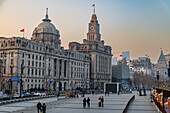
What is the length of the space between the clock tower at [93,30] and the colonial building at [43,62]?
70.0 ft

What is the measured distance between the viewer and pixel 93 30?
16338 centimetres

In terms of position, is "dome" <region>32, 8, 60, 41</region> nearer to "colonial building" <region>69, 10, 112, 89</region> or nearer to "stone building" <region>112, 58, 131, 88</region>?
"colonial building" <region>69, 10, 112, 89</region>

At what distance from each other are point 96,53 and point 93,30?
20593 millimetres

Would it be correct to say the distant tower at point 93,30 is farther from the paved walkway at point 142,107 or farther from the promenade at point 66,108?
the promenade at point 66,108

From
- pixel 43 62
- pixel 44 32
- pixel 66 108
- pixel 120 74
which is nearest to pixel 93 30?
pixel 120 74

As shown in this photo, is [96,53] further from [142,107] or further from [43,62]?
[142,107]

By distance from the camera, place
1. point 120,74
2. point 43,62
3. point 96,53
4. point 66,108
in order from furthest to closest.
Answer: point 120,74, point 96,53, point 43,62, point 66,108

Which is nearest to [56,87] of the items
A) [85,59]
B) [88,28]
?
[85,59]

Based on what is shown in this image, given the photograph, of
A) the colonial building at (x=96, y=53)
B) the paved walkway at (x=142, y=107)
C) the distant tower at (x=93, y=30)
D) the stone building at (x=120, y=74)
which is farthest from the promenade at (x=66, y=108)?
the stone building at (x=120, y=74)

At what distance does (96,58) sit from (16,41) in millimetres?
70078

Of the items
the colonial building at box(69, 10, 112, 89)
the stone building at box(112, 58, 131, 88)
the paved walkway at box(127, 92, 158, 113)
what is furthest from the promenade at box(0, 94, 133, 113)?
the stone building at box(112, 58, 131, 88)

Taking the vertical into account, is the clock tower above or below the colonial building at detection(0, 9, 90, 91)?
above

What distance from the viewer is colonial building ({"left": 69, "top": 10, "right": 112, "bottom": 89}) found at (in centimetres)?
14888

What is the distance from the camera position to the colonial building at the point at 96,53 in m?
149
